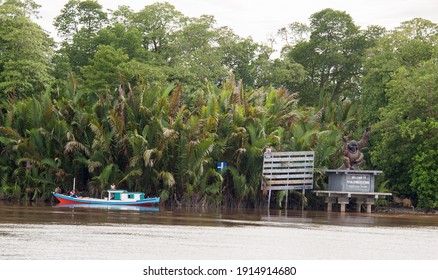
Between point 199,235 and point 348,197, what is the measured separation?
21.1 m

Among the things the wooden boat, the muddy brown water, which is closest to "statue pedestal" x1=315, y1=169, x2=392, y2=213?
the muddy brown water

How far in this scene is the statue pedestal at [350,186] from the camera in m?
50.0

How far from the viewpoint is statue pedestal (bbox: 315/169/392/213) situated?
164 ft

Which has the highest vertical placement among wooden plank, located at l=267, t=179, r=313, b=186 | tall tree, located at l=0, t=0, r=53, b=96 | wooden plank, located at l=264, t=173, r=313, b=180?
tall tree, located at l=0, t=0, r=53, b=96

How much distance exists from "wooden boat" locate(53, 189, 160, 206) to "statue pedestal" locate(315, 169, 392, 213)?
9993 mm

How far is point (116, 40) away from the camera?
74.6 metres

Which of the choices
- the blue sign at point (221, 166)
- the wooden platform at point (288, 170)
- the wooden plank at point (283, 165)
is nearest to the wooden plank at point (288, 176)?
the wooden platform at point (288, 170)

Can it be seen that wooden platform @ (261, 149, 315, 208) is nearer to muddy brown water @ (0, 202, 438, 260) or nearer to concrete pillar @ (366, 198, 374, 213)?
concrete pillar @ (366, 198, 374, 213)

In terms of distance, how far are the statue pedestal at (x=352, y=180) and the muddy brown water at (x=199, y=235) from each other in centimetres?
575

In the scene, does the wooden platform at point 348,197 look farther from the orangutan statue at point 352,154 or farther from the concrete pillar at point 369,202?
the orangutan statue at point 352,154

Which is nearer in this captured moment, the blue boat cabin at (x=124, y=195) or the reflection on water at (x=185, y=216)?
the reflection on water at (x=185, y=216)

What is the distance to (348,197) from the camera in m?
50.8
